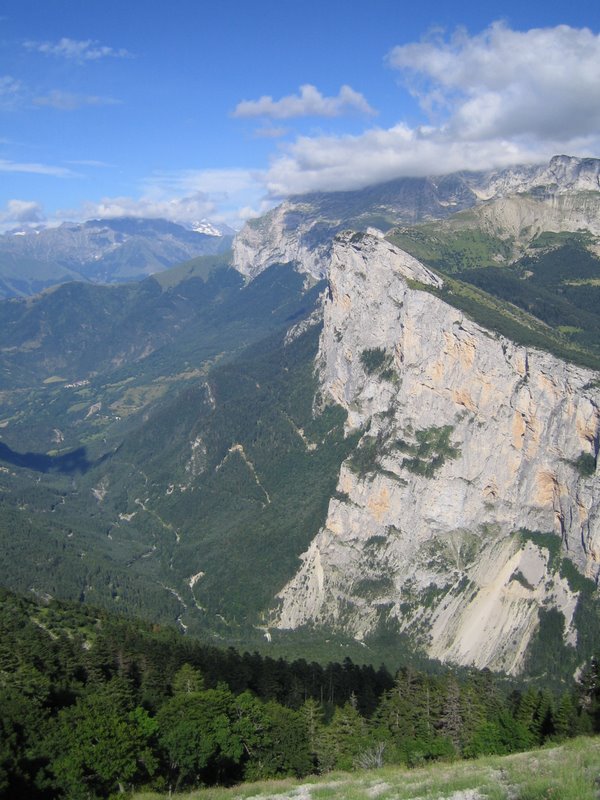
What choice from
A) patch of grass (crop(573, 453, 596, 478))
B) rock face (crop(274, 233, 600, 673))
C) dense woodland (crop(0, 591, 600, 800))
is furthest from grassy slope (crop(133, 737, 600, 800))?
patch of grass (crop(573, 453, 596, 478))

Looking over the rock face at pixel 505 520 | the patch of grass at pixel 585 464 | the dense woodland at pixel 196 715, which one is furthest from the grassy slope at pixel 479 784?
the patch of grass at pixel 585 464

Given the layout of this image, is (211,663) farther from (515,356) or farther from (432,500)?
(515,356)

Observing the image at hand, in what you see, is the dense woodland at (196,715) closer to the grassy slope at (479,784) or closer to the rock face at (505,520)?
the grassy slope at (479,784)

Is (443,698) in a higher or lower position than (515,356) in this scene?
lower

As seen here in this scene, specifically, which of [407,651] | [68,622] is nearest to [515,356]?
[407,651]

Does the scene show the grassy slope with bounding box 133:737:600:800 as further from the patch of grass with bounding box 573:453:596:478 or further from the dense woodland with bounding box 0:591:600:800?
the patch of grass with bounding box 573:453:596:478

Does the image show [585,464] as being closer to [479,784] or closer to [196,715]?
[196,715]

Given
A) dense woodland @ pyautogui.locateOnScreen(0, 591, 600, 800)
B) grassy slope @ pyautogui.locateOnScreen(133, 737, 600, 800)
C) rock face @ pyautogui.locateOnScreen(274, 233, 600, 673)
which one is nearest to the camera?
grassy slope @ pyautogui.locateOnScreen(133, 737, 600, 800)

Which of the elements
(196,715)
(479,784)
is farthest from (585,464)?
(479,784)
